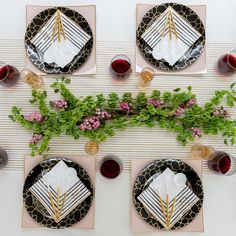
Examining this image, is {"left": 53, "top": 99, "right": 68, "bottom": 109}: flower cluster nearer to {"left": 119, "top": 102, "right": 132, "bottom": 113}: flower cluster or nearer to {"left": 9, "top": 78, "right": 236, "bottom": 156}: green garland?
{"left": 9, "top": 78, "right": 236, "bottom": 156}: green garland

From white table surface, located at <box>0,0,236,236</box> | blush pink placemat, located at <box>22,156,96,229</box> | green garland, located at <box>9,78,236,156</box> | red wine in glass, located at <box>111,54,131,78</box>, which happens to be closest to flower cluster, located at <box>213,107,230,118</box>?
green garland, located at <box>9,78,236,156</box>

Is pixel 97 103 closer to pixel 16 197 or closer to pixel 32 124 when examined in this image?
pixel 32 124

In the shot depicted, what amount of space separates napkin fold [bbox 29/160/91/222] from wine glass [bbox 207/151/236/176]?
0.44 metres

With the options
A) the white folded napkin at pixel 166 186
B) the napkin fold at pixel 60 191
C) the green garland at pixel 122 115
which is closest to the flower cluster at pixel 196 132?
the green garland at pixel 122 115

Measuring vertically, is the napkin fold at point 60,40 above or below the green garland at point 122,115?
above

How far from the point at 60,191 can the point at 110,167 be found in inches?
7.5

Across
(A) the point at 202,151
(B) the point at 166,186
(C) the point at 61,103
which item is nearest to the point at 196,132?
(A) the point at 202,151

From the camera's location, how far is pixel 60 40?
44.4 inches

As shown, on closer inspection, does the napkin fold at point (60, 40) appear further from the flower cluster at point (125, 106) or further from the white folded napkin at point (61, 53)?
the flower cluster at point (125, 106)

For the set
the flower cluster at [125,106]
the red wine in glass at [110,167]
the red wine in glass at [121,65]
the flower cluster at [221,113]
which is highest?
the red wine in glass at [121,65]

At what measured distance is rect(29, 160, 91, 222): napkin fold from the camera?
1078mm

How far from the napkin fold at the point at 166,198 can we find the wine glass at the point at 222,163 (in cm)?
12

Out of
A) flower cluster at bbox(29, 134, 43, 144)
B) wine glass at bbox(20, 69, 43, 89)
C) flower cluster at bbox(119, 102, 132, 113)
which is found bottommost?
flower cluster at bbox(29, 134, 43, 144)

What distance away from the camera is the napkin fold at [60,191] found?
1.08 m
